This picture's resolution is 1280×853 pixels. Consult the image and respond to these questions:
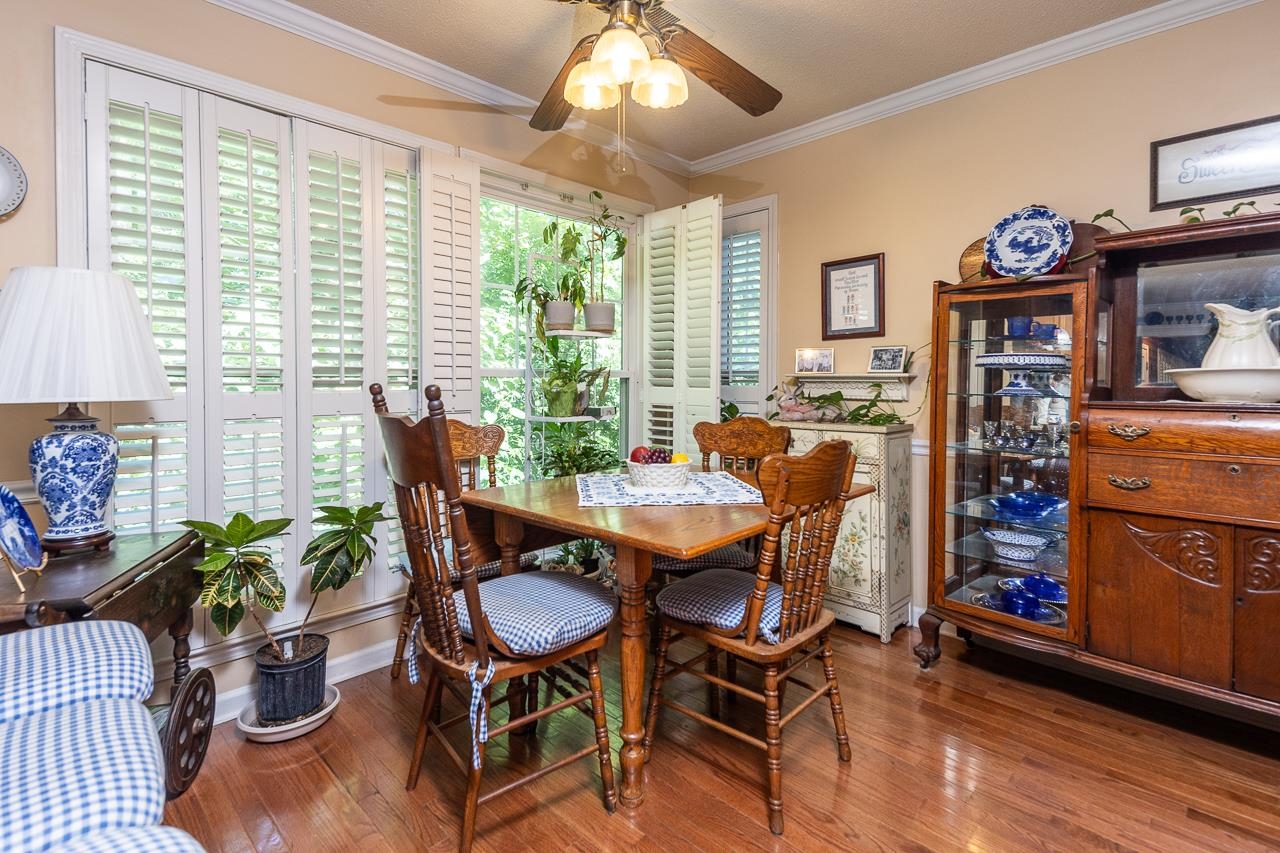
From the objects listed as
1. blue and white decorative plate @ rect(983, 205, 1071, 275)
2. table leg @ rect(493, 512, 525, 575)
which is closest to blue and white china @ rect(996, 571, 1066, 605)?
blue and white decorative plate @ rect(983, 205, 1071, 275)

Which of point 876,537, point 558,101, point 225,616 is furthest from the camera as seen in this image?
point 876,537

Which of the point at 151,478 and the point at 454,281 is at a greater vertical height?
the point at 454,281

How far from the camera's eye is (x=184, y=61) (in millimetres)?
2127

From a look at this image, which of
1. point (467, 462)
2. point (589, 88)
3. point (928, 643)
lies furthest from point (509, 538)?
point (928, 643)

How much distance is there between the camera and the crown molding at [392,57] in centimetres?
229

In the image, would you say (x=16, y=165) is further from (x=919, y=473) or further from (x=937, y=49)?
(x=919, y=473)

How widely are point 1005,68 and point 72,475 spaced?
3.70m

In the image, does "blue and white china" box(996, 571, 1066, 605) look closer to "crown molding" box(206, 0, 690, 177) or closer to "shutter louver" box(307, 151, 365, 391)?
"shutter louver" box(307, 151, 365, 391)

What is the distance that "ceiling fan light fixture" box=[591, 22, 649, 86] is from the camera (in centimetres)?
170

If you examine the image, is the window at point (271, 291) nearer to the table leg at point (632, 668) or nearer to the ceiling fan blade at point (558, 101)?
the ceiling fan blade at point (558, 101)

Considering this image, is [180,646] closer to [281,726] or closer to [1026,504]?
[281,726]

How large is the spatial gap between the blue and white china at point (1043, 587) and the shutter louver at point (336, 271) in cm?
280

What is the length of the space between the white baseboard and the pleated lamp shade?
123 cm

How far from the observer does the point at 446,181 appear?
2729 mm
